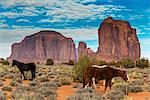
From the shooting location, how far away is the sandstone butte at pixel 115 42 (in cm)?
1817

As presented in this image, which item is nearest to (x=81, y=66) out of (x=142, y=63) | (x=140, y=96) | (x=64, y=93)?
(x=64, y=93)

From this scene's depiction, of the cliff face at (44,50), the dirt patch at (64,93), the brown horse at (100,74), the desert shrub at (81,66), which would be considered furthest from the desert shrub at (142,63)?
the brown horse at (100,74)

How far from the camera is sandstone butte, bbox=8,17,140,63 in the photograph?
18.8 m

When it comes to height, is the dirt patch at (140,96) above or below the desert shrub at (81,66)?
below

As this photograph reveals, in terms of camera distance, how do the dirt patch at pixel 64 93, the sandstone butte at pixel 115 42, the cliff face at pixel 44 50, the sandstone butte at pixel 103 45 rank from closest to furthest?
1. the dirt patch at pixel 64 93
2. the sandstone butte at pixel 115 42
3. the sandstone butte at pixel 103 45
4. the cliff face at pixel 44 50

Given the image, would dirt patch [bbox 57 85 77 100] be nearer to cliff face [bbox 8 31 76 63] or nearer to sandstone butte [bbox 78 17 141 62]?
sandstone butte [bbox 78 17 141 62]

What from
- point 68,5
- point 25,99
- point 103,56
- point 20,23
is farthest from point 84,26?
point 25,99

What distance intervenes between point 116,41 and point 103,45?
399 cm

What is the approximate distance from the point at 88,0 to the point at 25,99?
5853 millimetres

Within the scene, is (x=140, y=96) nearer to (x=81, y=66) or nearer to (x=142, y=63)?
(x=81, y=66)

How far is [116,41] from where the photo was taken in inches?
921

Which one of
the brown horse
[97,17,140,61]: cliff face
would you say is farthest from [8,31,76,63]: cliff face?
the brown horse

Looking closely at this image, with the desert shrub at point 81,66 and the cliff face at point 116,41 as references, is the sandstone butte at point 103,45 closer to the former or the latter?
the cliff face at point 116,41

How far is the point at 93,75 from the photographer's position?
9.87 meters
